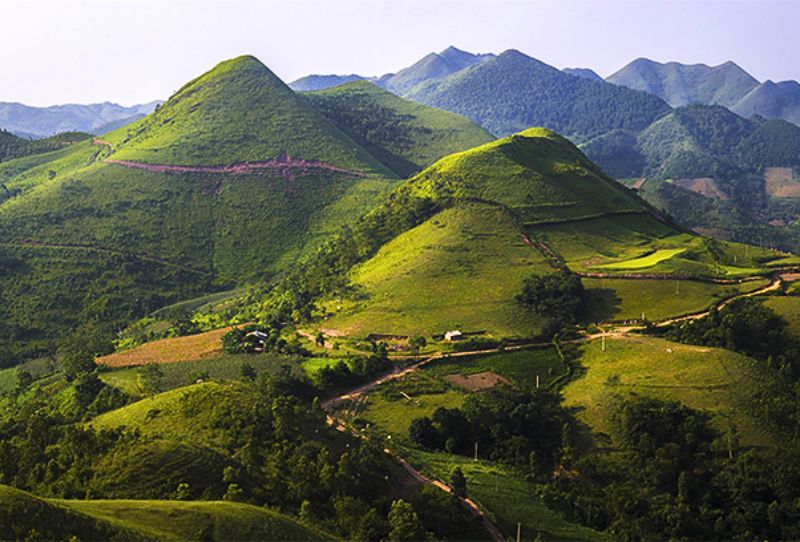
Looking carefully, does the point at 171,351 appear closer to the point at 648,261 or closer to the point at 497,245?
the point at 497,245

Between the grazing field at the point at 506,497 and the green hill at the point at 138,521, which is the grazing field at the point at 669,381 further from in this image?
the green hill at the point at 138,521

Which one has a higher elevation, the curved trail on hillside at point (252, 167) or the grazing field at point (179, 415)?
the curved trail on hillside at point (252, 167)

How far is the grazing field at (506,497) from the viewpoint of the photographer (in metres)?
43.1

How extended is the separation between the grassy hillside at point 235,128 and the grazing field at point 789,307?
93.1 m

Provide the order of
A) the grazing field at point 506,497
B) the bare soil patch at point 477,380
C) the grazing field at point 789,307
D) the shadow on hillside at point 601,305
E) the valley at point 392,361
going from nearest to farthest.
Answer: the valley at point 392,361
the grazing field at point 506,497
the bare soil patch at point 477,380
the grazing field at point 789,307
the shadow on hillside at point 601,305

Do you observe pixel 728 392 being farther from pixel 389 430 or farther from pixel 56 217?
pixel 56 217

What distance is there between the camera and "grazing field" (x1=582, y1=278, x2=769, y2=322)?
73.1 meters

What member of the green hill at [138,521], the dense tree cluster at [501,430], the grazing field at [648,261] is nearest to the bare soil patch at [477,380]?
the dense tree cluster at [501,430]

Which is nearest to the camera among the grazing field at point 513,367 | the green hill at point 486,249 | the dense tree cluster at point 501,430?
the dense tree cluster at point 501,430

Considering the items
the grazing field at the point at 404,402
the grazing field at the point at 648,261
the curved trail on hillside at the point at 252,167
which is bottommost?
the grazing field at the point at 404,402

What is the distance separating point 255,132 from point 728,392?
123837 mm

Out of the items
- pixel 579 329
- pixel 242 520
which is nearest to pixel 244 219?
pixel 579 329

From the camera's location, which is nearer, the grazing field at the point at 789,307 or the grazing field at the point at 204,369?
the grazing field at the point at 204,369

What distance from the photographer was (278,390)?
55.0 m
